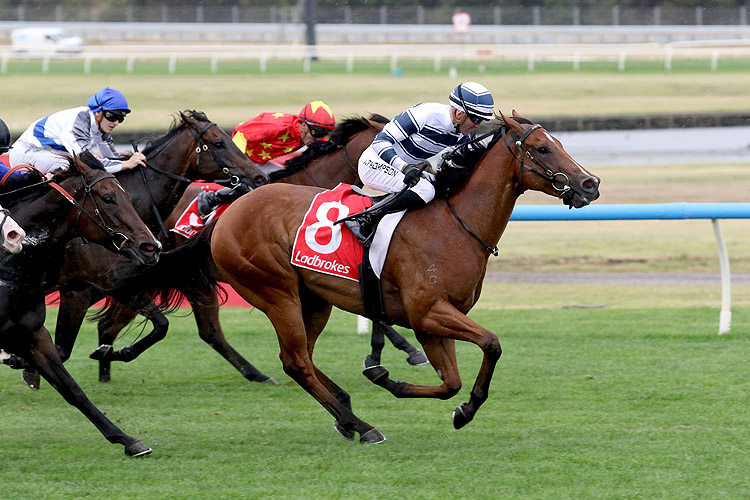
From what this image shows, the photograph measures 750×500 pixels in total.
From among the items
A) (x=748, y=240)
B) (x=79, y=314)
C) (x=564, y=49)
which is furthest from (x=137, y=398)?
(x=564, y=49)

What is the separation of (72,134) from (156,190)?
1.95 feet

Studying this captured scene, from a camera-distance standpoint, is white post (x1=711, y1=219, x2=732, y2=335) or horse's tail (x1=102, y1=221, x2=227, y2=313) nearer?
horse's tail (x1=102, y1=221, x2=227, y2=313)

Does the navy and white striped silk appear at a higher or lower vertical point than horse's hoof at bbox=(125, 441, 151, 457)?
higher

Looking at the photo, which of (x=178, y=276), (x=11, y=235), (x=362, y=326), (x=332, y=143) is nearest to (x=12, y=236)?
(x=11, y=235)

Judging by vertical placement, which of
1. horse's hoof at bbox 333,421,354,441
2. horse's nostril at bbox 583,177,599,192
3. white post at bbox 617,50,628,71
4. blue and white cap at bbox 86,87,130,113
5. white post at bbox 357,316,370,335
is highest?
white post at bbox 617,50,628,71

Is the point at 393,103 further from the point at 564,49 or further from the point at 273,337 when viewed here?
the point at 273,337

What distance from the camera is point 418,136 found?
207 inches

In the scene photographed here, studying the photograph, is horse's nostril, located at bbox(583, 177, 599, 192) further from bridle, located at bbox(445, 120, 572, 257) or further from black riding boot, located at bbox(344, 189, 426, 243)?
black riding boot, located at bbox(344, 189, 426, 243)

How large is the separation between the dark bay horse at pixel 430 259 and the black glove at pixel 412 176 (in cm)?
16

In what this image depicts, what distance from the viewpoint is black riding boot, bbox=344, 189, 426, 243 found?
4938 millimetres

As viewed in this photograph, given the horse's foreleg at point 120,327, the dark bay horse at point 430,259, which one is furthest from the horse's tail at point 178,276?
the dark bay horse at point 430,259

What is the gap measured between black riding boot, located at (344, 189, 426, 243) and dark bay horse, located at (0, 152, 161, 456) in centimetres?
94

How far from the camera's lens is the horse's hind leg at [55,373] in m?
4.66

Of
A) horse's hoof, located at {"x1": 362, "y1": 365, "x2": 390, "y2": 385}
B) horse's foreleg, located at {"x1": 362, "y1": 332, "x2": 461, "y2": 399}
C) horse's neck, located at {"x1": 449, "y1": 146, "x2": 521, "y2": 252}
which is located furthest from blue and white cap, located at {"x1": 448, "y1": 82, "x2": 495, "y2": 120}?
horse's hoof, located at {"x1": 362, "y1": 365, "x2": 390, "y2": 385}
